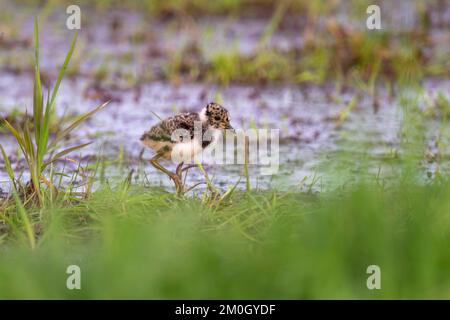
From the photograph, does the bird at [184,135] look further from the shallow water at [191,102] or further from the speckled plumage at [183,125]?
the shallow water at [191,102]

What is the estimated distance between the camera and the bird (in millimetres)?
6277

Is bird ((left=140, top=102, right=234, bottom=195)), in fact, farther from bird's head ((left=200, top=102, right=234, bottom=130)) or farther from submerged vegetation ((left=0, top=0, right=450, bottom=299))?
submerged vegetation ((left=0, top=0, right=450, bottom=299))

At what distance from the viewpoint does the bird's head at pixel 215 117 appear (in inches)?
254

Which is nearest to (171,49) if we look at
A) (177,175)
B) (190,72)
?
(190,72)

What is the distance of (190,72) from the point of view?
10070mm

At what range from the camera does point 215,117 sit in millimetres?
6465

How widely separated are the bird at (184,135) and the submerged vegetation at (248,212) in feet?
0.75

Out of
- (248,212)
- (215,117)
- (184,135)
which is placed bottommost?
Result: (248,212)

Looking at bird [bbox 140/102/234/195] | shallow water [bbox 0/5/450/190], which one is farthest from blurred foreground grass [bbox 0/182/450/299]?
bird [bbox 140/102/234/195]

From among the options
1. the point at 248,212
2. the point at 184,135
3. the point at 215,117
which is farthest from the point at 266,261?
the point at 215,117

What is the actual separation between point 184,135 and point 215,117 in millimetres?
257

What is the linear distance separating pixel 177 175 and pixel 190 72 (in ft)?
12.6

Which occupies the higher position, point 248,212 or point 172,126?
point 172,126

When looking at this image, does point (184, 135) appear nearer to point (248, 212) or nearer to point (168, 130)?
point (168, 130)
